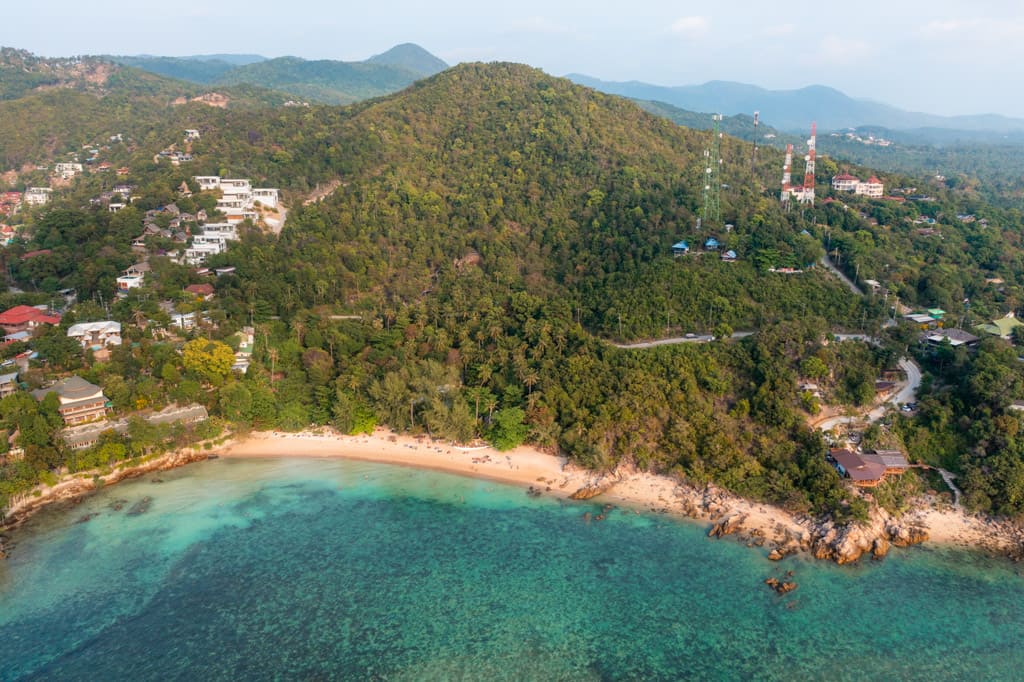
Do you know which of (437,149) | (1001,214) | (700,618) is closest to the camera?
(700,618)

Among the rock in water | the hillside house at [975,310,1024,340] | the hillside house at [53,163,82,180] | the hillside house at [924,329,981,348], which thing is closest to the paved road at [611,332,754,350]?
the hillside house at [924,329,981,348]

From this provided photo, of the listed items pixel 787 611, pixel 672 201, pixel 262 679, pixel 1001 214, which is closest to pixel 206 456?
pixel 262 679

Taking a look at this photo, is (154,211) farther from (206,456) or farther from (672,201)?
(672,201)

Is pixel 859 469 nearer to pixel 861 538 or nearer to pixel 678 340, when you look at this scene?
pixel 861 538

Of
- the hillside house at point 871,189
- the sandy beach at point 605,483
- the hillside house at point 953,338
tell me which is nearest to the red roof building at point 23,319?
the sandy beach at point 605,483

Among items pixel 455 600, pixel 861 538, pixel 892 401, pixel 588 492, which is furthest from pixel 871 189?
pixel 455 600

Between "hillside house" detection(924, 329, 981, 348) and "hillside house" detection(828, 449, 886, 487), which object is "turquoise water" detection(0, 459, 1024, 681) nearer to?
"hillside house" detection(828, 449, 886, 487)
